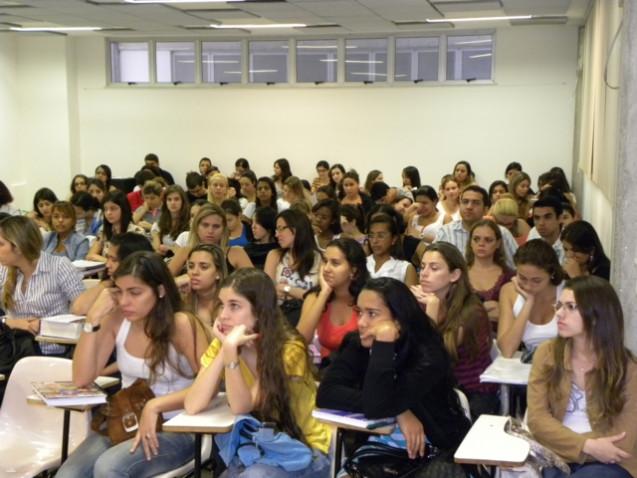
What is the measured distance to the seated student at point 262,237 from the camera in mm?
6727

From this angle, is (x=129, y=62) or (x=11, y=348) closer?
(x=11, y=348)

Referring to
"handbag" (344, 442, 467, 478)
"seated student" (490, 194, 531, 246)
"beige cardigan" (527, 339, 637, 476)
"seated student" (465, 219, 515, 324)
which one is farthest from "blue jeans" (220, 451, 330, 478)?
"seated student" (490, 194, 531, 246)

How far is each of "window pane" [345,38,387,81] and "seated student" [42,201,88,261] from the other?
7.88m

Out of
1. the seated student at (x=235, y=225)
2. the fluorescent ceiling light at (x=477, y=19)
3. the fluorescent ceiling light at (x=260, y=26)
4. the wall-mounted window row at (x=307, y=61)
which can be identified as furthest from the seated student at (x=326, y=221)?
the wall-mounted window row at (x=307, y=61)

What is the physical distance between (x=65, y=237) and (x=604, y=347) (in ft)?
16.8

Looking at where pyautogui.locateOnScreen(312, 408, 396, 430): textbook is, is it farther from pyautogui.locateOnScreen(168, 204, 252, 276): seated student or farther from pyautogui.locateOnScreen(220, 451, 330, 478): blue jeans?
pyautogui.locateOnScreen(168, 204, 252, 276): seated student

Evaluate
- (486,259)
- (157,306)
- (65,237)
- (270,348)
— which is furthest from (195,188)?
(270,348)

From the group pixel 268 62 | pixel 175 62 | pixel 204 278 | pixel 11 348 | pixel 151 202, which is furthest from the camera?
pixel 175 62

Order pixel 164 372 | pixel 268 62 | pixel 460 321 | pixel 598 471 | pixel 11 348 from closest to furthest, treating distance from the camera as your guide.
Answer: pixel 598 471
pixel 164 372
pixel 460 321
pixel 11 348
pixel 268 62

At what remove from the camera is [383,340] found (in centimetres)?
334

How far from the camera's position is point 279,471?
11.0 feet

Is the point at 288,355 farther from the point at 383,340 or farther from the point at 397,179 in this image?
the point at 397,179

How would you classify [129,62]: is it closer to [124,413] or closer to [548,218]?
[548,218]

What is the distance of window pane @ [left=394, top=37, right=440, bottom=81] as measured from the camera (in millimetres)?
13836
